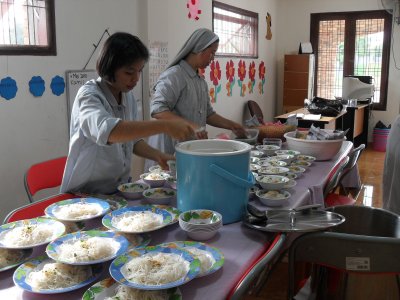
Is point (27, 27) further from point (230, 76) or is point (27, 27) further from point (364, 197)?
point (364, 197)

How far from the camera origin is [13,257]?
1104 millimetres

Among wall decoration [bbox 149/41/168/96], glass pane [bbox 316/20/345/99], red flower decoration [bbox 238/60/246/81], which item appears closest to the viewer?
wall decoration [bbox 149/41/168/96]

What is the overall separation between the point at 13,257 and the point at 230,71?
4555 millimetres

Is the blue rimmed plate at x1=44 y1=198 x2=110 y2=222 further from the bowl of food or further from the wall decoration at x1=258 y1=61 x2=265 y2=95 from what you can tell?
the wall decoration at x1=258 y1=61 x2=265 y2=95

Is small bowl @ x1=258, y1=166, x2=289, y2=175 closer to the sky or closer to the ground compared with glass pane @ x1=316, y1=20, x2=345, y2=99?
closer to the ground

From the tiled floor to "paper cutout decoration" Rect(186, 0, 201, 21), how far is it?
2.47 metres

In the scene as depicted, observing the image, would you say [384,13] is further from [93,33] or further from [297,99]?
[93,33]

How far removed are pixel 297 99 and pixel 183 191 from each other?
5542mm

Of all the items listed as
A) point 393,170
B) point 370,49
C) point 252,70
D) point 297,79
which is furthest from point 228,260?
point 370,49

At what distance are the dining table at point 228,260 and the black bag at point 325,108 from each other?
10.8 ft

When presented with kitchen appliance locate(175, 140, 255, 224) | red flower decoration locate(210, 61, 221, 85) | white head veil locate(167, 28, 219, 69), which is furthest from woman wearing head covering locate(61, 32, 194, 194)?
red flower decoration locate(210, 61, 221, 85)

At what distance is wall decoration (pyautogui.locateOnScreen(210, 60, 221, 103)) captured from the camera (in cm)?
491

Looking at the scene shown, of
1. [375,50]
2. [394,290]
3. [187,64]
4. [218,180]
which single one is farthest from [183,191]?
Result: [375,50]

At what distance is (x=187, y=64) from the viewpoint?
2.54 meters
